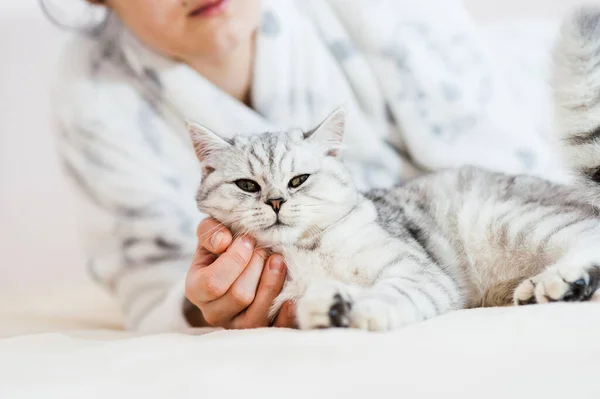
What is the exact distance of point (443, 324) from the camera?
0.80 m

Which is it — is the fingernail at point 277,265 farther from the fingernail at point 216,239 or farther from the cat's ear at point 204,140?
the cat's ear at point 204,140

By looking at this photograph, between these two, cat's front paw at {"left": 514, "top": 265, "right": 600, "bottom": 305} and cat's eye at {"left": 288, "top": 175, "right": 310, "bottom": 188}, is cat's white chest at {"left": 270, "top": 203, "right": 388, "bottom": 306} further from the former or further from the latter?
cat's front paw at {"left": 514, "top": 265, "right": 600, "bottom": 305}

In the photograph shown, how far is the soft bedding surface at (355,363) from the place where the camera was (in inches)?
24.7

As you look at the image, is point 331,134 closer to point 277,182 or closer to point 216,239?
point 277,182

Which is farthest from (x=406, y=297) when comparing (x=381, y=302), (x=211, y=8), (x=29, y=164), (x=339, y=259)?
(x=29, y=164)

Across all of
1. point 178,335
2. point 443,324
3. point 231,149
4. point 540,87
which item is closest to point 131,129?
point 231,149

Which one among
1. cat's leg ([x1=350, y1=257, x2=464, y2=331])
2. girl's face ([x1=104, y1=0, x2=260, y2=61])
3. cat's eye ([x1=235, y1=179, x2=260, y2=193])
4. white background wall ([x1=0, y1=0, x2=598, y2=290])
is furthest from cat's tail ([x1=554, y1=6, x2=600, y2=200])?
white background wall ([x1=0, y1=0, x2=598, y2=290])

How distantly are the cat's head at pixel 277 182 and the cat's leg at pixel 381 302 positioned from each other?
132mm

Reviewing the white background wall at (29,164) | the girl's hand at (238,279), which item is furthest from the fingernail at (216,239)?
the white background wall at (29,164)

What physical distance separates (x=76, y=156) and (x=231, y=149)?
0.71m

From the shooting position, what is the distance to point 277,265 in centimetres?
101

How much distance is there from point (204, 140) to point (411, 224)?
41 centimetres

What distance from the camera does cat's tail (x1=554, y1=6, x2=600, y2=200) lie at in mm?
940

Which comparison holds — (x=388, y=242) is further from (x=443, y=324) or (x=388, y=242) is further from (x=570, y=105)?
(x=570, y=105)
